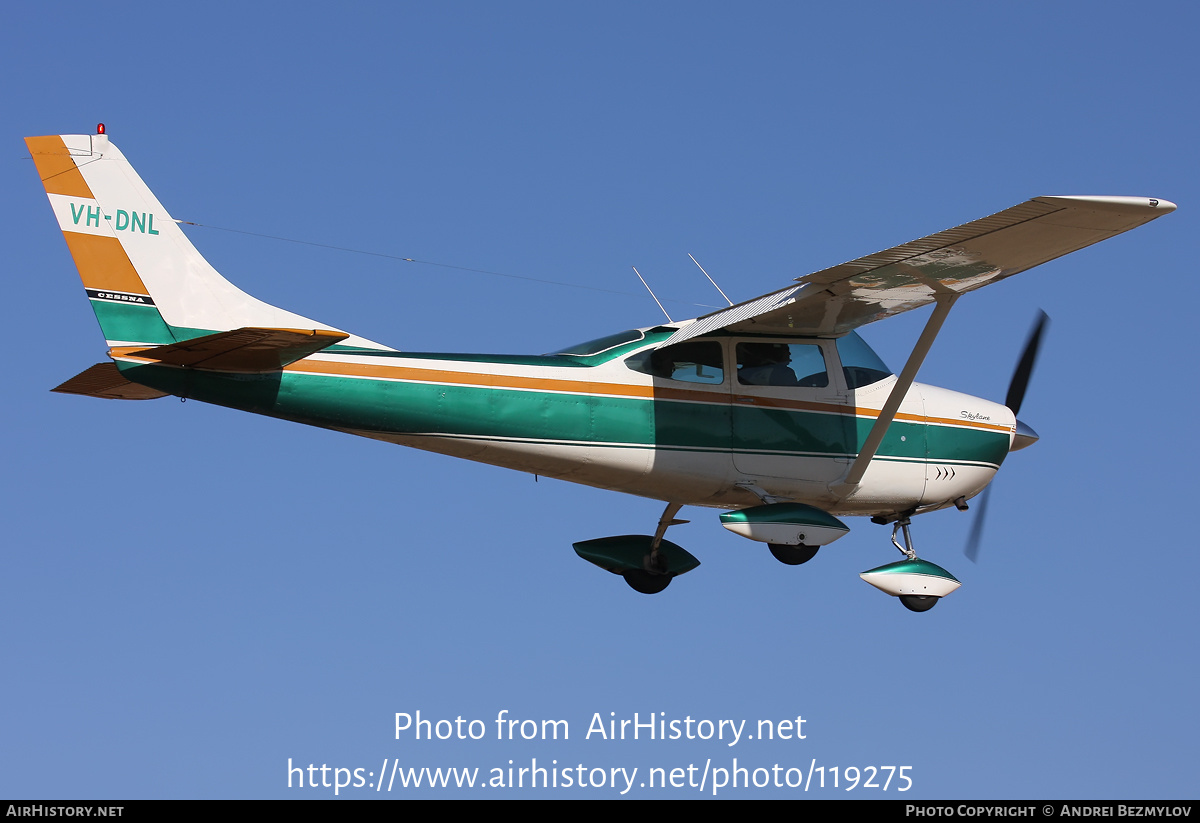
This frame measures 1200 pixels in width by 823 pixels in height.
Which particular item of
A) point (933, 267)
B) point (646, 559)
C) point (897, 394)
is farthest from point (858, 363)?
point (646, 559)

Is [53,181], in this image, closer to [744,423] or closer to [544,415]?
[544,415]

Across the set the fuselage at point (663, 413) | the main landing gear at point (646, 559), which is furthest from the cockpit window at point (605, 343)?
the main landing gear at point (646, 559)

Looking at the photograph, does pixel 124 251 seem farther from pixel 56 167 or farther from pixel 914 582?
pixel 914 582

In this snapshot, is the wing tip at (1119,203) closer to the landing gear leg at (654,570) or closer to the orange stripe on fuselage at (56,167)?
the landing gear leg at (654,570)

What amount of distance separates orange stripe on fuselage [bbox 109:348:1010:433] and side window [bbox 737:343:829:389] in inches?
8.2

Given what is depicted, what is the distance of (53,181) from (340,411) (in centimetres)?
328

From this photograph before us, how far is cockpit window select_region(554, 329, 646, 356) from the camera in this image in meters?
15.8

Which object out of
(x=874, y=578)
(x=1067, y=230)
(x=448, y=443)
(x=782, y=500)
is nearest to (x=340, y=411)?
(x=448, y=443)

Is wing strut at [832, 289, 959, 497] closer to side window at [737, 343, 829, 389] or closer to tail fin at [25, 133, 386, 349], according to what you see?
side window at [737, 343, 829, 389]

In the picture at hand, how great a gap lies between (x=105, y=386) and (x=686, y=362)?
5742 millimetres

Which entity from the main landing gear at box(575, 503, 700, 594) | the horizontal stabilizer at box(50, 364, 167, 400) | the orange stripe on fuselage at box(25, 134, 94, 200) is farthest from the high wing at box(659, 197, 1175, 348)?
the orange stripe on fuselage at box(25, 134, 94, 200)

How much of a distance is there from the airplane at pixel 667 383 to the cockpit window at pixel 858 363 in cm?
2

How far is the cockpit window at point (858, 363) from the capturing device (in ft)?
54.0

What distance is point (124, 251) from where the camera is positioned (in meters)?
14.0
